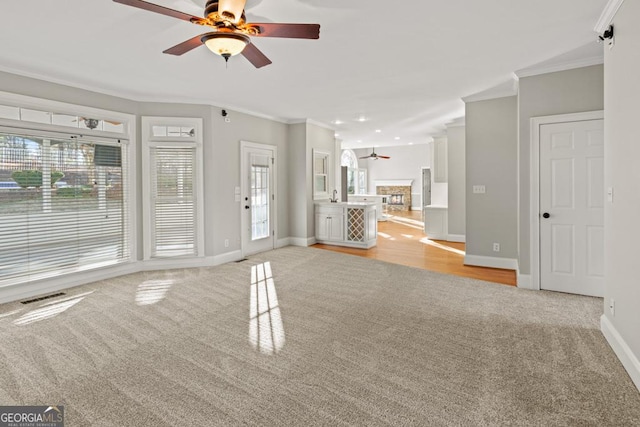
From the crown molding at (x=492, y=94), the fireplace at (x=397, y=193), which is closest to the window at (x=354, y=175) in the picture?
the fireplace at (x=397, y=193)

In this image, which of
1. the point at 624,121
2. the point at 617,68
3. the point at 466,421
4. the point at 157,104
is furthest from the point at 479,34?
the point at 157,104

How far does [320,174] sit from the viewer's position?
808 cm

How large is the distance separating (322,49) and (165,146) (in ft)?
10.4

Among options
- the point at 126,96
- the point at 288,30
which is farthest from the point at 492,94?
the point at 126,96

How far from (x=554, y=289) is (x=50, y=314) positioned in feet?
18.7

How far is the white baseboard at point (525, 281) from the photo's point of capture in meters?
4.39

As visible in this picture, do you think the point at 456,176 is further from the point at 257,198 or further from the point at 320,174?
the point at 257,198

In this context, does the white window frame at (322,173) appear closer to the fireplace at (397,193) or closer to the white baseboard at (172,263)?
the white baseboard at (172,263)

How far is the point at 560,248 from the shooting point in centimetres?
420

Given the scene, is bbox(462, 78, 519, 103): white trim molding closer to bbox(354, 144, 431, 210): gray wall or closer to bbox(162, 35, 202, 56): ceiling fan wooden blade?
bbox(162, 35, 202, 56): ceiling fan wooden blade

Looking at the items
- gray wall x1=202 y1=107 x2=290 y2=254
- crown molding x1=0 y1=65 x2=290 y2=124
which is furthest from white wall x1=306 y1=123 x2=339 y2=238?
crown molding x1=0 y1=65 x2=290 y2=124

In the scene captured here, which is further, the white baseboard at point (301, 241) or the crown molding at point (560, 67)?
the white baseboard at point (301, 241)

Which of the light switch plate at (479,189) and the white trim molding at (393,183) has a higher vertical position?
the white trim molding at (393,183)

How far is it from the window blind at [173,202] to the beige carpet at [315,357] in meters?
1.21
